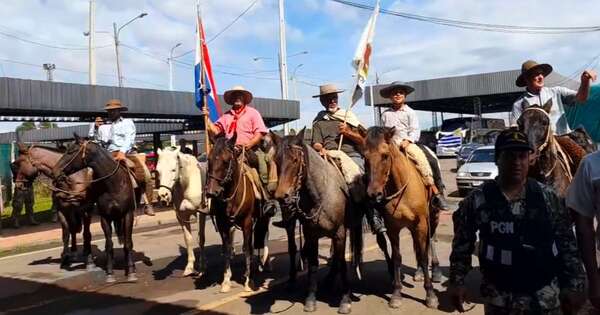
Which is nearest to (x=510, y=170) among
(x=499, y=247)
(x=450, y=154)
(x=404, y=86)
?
(x=499, y=247)

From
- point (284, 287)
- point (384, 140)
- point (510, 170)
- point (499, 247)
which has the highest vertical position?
point (384, 140)

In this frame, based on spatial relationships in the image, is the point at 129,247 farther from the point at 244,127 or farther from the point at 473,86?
the point at 473,86

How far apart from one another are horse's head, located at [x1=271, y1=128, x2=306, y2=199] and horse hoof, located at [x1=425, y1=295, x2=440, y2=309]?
84.6 inches

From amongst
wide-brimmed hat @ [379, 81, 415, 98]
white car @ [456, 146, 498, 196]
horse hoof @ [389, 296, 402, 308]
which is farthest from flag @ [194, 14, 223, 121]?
white car @ [456, 146, 498, 196]

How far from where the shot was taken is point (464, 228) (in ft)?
10.5

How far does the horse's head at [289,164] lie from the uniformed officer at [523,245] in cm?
267

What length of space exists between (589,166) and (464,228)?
2.80 feet

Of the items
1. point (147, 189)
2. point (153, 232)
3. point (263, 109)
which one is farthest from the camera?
point (263, 109)

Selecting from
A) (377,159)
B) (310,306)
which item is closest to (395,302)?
(310,306)

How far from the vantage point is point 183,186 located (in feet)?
26.3

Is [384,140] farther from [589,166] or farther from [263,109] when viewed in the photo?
[263,109]

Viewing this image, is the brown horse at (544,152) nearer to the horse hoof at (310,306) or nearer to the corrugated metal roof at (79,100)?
the horse hoof at (310,306)

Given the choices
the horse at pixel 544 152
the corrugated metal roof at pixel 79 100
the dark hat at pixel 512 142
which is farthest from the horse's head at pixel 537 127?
the corrugated metal roof at pixel 79 100

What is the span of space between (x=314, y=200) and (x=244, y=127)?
233 cm
